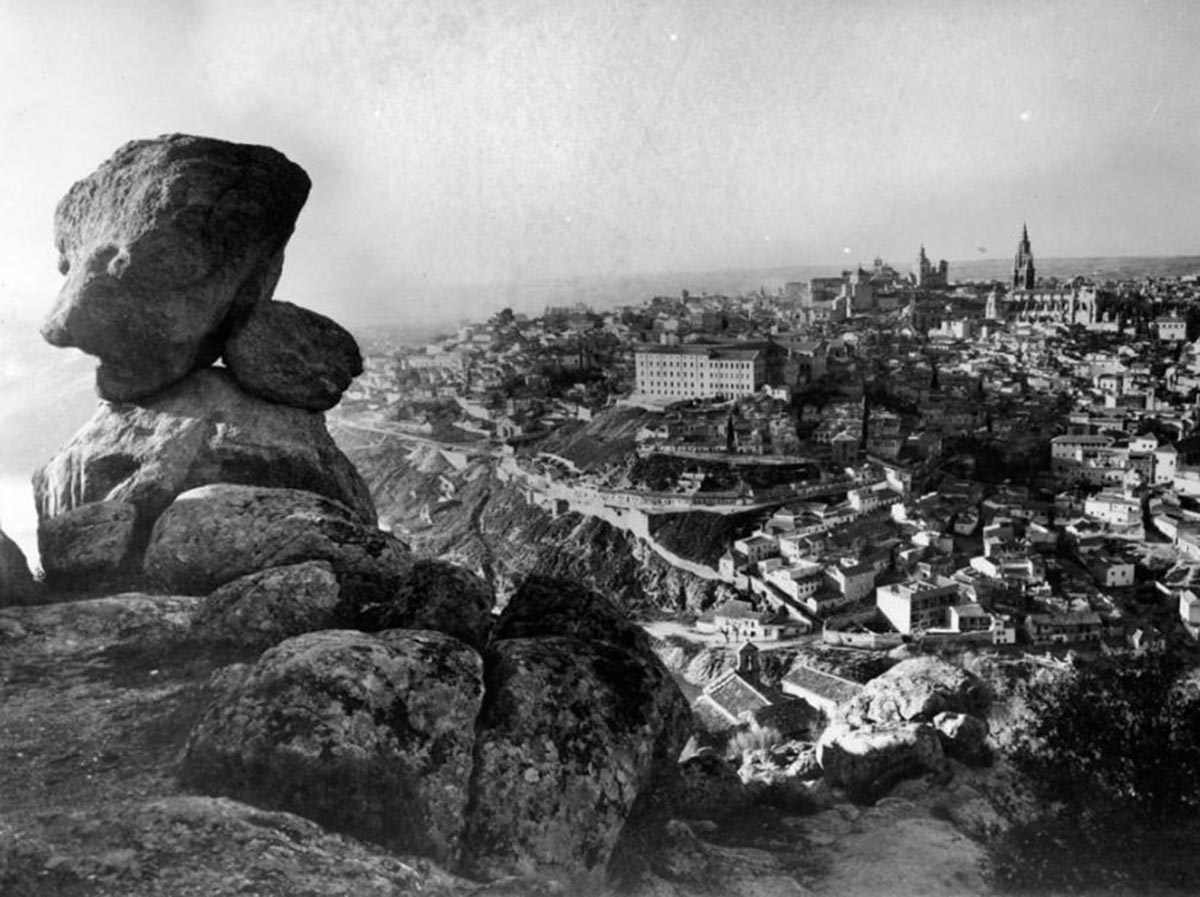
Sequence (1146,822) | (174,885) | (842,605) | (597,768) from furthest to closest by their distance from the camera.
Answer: (842,605), (1146,822), (597,768), (174,885)

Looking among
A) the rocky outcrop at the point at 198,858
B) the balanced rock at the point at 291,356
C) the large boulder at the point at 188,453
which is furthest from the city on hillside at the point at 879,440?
the rocky outcrop at the point at 198,858

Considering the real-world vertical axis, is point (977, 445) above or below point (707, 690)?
A: above

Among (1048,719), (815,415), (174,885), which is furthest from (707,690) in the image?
(815,415)

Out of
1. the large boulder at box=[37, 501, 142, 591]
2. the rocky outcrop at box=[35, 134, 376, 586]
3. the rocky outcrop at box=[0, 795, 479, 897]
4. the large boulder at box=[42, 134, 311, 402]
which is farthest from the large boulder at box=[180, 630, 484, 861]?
the large boulder at box=[42, 134, 311, 402]

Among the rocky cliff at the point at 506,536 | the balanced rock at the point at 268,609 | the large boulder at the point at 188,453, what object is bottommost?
the rocky cliff at the point at 506,536

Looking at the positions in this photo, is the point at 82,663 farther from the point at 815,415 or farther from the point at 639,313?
the point at 639,313

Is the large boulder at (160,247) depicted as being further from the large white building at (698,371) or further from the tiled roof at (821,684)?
the large white building at (698,371)

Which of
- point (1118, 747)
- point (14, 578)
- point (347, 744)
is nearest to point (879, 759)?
point (1118, 747)
